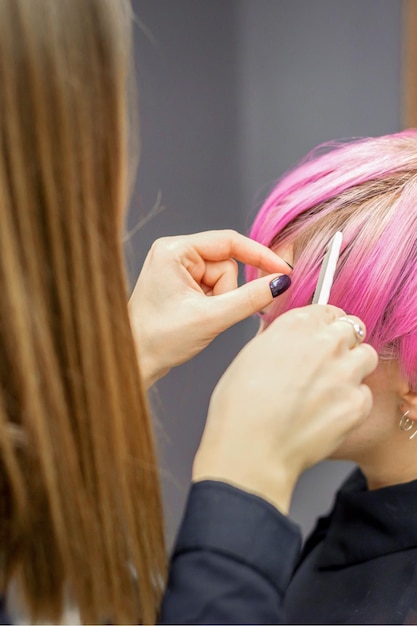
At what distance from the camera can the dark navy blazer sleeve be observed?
47cm

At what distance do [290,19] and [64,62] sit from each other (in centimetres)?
142

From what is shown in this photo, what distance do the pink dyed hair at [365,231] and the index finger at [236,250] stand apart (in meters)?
0.03

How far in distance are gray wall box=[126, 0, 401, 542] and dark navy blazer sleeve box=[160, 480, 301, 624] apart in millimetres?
1145

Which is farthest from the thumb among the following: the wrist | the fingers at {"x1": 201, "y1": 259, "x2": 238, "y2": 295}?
the wrist

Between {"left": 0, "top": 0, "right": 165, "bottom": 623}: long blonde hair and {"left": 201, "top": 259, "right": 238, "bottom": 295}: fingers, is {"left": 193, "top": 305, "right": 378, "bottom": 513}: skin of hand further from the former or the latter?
{"left": 201, "top": 259, "right": 238, "bottom": 295}: fingers

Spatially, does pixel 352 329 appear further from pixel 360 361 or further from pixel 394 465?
pixel 394 465

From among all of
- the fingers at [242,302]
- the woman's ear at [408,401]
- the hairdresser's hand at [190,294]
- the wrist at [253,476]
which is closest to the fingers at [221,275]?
the hairdresser's hand at [190,294]

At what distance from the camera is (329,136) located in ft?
5.76

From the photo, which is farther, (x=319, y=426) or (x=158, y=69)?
(x=158, y=69)

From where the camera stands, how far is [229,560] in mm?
482

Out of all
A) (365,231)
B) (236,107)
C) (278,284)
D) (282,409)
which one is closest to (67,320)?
(282,409)

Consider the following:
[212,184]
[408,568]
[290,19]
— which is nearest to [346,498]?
[408,568]

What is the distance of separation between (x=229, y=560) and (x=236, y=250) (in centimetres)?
41

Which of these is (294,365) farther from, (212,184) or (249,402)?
(212,184)
